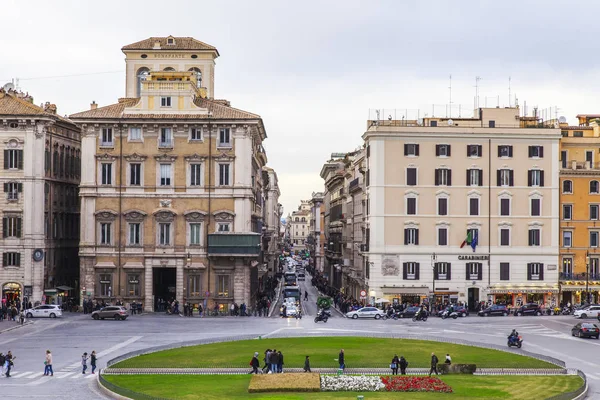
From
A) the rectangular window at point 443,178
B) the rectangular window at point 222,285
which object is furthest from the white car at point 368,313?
the rectangular window at point 443,178

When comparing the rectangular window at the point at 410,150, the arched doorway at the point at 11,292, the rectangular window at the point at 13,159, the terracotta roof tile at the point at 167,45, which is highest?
the terracotta roof tile at the point at 167,45

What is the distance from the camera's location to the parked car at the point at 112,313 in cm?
8515

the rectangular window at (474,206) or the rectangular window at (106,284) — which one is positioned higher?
the rectangular window at (474,206)

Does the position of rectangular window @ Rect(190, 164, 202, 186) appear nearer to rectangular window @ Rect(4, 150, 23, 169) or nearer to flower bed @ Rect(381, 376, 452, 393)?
rectangular window @ Rect(4, 150, 23, 169)

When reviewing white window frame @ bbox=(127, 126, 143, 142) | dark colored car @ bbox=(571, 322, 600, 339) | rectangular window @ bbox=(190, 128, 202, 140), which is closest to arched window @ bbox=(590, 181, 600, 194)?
dark colored car @ bbox=(571, 322, 600, 339)

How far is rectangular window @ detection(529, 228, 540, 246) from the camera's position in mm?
97875

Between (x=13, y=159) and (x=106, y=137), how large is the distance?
9.76 meters

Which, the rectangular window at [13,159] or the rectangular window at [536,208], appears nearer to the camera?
the rectangular window at [13,159]

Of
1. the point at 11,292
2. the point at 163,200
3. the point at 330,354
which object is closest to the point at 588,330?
the point at 330,354

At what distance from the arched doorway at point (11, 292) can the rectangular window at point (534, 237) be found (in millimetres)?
51354

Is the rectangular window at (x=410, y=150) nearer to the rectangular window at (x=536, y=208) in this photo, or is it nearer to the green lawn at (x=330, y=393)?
the rectangular window at (x=536, y=208)

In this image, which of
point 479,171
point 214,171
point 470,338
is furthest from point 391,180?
point 470,338

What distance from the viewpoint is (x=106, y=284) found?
9431 cm

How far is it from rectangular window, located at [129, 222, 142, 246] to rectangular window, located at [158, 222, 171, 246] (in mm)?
1957
